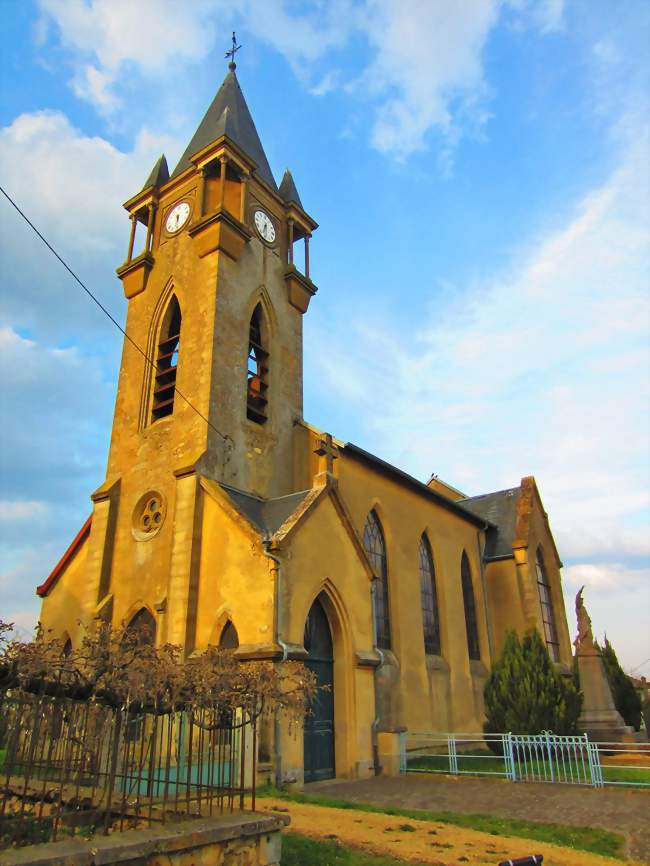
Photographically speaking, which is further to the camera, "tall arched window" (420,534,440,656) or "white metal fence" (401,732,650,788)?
"tall arched window" (420,534,440,656)

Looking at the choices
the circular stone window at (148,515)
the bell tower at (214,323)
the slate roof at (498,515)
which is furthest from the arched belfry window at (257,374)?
the slate roof at (498,515)

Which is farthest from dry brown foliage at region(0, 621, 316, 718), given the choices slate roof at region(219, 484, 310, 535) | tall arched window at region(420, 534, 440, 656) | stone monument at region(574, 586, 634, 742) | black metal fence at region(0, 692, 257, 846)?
stone monument at region(574, 586, 634, 742)

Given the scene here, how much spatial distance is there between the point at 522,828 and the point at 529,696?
30.9ft

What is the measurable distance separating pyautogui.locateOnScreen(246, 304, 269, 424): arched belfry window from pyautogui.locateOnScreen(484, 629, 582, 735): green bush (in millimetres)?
10272

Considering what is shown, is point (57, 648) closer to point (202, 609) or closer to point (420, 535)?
point (202, 609)

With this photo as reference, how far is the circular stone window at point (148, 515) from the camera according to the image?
17.2 m

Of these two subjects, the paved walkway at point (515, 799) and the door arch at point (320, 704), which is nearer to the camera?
the paved walkway at point (515, 799)

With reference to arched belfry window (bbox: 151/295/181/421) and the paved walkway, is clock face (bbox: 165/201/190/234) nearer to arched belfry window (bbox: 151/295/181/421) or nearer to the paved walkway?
arched belfry window (bbox: 151/295/181/421)

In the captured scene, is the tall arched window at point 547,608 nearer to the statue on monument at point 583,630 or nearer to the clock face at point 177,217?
the statue on monument at point 583,630

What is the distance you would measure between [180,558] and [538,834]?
9472mm

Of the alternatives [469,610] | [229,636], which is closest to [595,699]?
[469,610]

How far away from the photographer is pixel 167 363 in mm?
20359

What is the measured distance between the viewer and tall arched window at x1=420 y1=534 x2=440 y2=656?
855 inches

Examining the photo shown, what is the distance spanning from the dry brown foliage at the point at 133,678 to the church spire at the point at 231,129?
19188 millimetres
